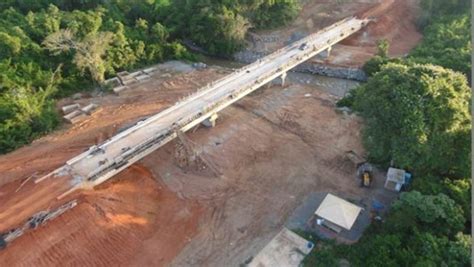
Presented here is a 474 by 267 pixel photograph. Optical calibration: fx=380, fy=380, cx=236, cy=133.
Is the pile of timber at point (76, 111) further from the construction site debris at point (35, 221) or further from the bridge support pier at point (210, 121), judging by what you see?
the construction site debris at point (35, 221)

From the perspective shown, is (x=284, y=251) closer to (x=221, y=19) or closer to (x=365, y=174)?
(x=365, y=174)

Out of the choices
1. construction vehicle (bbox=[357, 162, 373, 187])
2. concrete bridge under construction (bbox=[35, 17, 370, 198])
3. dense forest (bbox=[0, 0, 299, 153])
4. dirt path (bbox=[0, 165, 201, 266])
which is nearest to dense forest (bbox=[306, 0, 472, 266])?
construction vehicle (bbox=[357, 162, 373, 187])

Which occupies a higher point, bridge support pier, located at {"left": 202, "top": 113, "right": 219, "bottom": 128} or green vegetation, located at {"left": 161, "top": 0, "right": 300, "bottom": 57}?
green vegetation, located at {"left": 161, "top": 0, "right": 300, "bottom": 57}

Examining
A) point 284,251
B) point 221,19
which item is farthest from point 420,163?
point 221,19

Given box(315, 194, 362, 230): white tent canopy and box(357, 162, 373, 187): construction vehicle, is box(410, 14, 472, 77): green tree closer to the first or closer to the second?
box(357, 162, 373, 187): construction vehicle

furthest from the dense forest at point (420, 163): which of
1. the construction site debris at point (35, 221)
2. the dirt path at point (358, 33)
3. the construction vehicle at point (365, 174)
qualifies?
the dirt path at point (358, 33)
